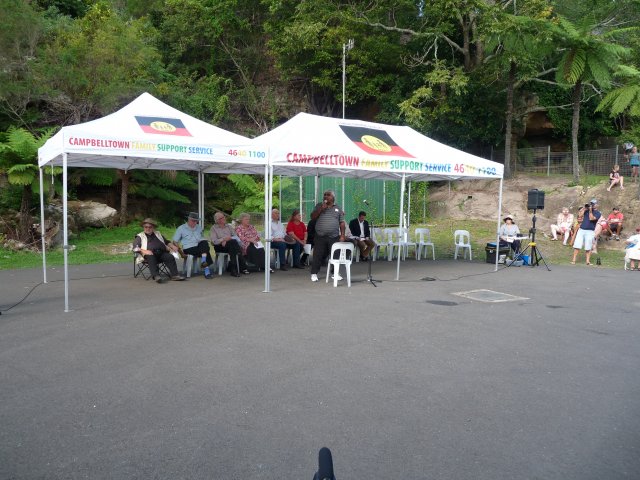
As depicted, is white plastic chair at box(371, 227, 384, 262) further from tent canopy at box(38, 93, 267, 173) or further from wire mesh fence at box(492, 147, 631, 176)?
→ wire mesh fence at box(492, 147, 631, 176)

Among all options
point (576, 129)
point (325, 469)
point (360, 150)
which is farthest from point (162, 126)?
point (576, 129)

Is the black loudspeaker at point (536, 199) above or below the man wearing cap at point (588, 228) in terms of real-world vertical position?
above

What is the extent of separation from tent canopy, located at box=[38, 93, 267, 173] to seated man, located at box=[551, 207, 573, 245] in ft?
41.2

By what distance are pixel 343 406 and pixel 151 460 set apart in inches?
60.4

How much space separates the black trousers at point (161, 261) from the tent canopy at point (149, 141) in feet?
6.73

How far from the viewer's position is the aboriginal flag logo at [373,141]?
10.5 m

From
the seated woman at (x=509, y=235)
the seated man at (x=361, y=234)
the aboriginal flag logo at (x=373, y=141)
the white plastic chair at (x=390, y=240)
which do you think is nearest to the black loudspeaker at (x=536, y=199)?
the seated woman at (x=509, y=235)

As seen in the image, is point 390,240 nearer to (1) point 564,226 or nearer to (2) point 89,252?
(1) point 564,226

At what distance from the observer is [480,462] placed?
3.39 meters

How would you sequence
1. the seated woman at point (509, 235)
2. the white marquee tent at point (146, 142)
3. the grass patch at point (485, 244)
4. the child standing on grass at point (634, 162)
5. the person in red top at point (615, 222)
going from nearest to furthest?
the white marquee tent at point (146, 142)
the seated woman at point (509, 235)
the grass patch at point (485, 244)
the person in red top at point (615, 222)
the child standing on grass at point (634, 162)

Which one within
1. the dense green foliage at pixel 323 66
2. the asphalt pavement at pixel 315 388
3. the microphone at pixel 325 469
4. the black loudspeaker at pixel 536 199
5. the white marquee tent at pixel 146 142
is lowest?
the asphalt pavement at pixel 315 388

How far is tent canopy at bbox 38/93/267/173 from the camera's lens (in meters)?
7.97

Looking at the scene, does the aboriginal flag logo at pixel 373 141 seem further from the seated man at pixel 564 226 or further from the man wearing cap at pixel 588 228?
the seated man at pixel 564 226

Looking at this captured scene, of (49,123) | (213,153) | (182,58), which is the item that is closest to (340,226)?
(213,153)
